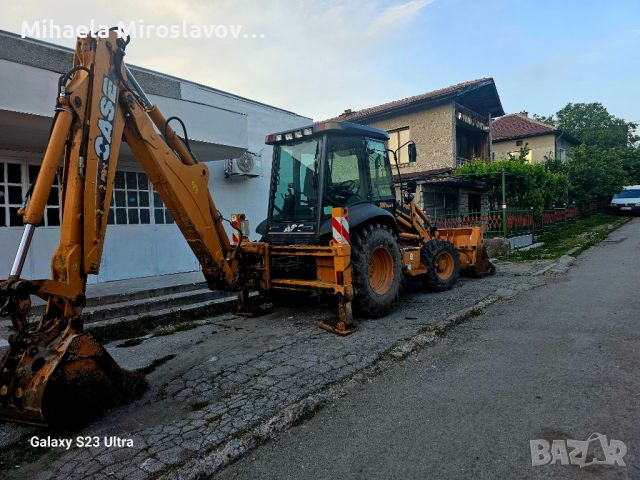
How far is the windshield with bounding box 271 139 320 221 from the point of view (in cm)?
604

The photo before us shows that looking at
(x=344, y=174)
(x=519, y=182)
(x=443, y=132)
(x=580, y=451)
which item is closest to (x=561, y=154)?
(x=443, y=132)

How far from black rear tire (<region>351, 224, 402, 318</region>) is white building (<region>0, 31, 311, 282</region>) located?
13.2 feet

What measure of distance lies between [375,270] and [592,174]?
1968 centimetres

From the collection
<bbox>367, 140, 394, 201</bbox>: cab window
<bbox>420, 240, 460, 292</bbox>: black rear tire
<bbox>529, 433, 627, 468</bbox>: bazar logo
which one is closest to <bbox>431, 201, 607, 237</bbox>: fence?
<bbox>420, 240, 460, 292</bbox>: black rear tire

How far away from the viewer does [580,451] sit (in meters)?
2.72

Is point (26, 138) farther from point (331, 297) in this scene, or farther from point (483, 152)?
point (483, 152)

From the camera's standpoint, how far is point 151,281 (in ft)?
28.1

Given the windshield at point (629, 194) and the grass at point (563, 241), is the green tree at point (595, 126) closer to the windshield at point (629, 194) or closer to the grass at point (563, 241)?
the windshield at point (629, 194)

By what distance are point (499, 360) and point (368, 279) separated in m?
1.92

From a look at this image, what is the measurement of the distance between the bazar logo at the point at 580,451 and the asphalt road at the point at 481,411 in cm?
4

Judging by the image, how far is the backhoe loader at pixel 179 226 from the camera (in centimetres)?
301

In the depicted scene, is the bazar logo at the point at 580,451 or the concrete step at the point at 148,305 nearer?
the bazar logo at the point at 580,451

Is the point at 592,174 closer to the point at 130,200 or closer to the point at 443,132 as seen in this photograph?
the point at 443,132

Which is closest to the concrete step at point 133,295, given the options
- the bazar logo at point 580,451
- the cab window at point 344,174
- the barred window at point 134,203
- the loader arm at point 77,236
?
the barred window at point 134,203
